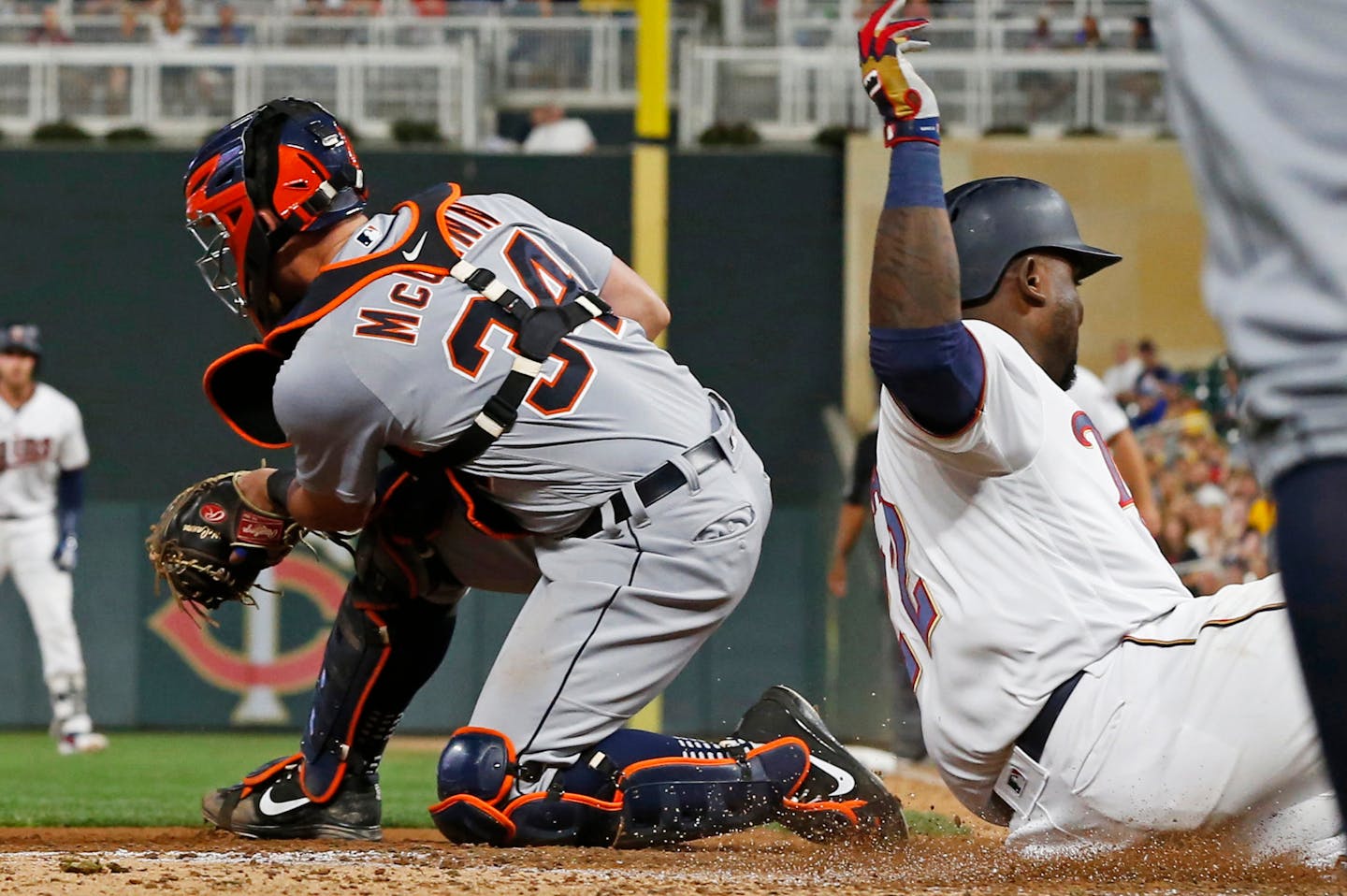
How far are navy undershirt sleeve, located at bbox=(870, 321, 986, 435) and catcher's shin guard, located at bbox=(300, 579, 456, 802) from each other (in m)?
1.77

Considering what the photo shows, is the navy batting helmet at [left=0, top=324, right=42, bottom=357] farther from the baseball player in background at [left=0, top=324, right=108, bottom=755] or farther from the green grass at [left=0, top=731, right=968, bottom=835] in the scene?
the green grass at [left=0, top=731, right=968, bottom=835]

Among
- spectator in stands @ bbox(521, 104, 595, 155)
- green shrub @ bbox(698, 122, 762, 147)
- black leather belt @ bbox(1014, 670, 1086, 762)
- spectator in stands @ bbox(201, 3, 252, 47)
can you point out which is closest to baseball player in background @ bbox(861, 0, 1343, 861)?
black leather belt @ bbox(1014, 670, 1086, 762)

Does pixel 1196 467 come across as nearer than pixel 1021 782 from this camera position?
No

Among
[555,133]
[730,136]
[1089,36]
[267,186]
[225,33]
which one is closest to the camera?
[267,186]

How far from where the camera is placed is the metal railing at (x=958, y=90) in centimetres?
1412

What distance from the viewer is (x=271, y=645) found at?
10750 millimetres

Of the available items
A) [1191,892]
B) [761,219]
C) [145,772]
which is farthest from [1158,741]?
[761,219]

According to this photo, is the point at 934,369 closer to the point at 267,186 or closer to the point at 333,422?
the point at 333,422

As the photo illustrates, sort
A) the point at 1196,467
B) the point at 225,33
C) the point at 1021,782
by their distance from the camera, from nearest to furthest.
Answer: the point at 1021,782 → the point at 1196,467 → the point at 225,33

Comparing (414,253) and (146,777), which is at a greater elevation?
(414,253)

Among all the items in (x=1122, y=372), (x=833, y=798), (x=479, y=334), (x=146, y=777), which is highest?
(x=479, y=334)

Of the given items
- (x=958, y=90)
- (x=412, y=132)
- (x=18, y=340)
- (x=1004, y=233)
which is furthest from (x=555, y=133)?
(x=1004, y=233)

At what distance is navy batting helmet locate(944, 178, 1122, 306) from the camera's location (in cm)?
Answer: 313

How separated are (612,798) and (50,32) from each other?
45.8ft
